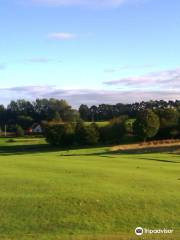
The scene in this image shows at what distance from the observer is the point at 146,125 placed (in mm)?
82312

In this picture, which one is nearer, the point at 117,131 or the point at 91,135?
the point at 91,135

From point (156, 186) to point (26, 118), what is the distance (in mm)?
137855

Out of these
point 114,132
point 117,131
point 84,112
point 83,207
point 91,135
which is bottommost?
point 91,135

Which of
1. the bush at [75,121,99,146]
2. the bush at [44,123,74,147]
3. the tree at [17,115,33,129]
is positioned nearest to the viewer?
the bush at [75,121,99,146]

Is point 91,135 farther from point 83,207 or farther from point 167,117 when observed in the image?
point 83,207

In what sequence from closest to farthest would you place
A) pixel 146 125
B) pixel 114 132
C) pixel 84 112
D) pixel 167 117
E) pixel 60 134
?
1. pixel 146 125
2. pixel 60 134
3. pixel 114 132
4. pixel 167 117
5. pixel 84 112

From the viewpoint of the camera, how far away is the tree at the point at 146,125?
270 ft

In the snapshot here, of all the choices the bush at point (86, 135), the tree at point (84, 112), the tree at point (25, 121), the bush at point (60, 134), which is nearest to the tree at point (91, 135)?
the bush at point (86, 135)

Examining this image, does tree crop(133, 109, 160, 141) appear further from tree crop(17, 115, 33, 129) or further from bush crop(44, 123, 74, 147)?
tree crop(17, 115, 33, 129)

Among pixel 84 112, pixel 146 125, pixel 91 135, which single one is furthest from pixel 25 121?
pixel 146 125

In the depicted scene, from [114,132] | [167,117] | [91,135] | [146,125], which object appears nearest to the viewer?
[91,135]

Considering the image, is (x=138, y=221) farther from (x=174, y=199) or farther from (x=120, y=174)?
(x=120, y=174)

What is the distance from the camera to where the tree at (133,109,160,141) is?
8225cm

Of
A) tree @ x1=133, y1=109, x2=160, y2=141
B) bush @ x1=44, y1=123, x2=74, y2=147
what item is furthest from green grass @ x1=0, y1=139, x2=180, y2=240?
bush @ x1=44, y1=123, x2=74, y2=147
